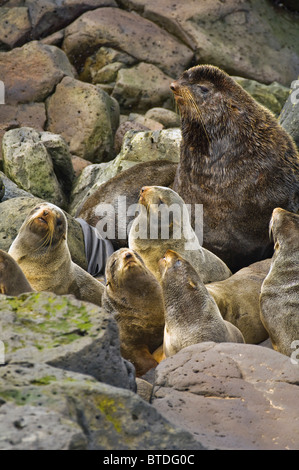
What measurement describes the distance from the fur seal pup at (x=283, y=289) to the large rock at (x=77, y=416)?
273 centimetres

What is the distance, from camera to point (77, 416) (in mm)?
3557

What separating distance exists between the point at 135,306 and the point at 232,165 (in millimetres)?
2697

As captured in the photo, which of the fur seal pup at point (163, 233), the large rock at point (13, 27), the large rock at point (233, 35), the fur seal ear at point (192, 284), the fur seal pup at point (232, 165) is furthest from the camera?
the large rock at point (233, 35)

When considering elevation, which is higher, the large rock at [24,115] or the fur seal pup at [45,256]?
the fur seal pup at [45,256]

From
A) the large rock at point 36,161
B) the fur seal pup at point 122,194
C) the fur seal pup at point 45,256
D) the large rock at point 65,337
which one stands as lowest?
the large rock at point 36,161

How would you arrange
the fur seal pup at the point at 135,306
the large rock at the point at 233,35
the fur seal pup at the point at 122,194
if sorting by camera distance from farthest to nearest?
the large rock at the point at 233,35 < the fur seal pup at the point at 122,194 < the fur seal pup at the point at 135,306

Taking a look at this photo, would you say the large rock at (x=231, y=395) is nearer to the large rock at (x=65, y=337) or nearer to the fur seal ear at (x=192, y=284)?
the large rock at (x=65, y=337)

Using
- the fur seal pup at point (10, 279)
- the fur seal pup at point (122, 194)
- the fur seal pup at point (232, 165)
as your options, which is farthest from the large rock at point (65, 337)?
the fur seal pup at point (122, 194)

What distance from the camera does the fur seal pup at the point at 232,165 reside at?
8.70 metres

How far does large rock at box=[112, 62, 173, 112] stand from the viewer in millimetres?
14781

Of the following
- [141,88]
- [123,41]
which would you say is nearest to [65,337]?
[141,88]

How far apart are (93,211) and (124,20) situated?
6.24 meters

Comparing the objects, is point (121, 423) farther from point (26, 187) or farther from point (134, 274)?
point (26, 187)

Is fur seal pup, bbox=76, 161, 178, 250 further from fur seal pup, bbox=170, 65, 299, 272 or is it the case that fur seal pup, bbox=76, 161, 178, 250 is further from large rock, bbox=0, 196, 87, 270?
fur seal pup, bbox=170, 65, 299, 272
